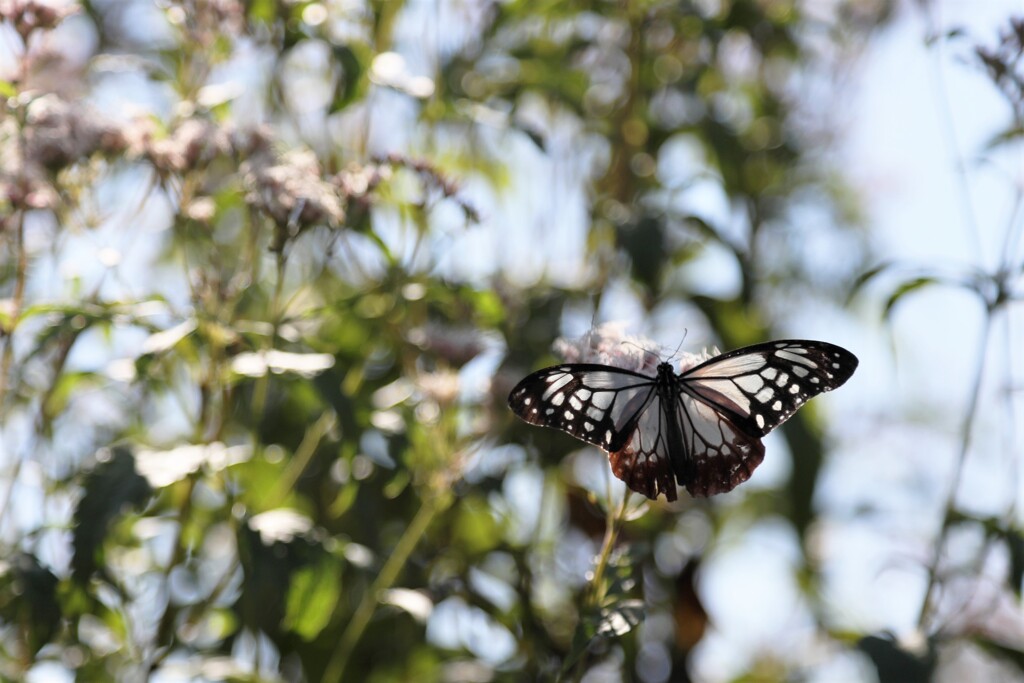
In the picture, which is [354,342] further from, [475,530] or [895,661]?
[895,661]

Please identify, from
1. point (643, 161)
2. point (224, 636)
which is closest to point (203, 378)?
point (224, 636)

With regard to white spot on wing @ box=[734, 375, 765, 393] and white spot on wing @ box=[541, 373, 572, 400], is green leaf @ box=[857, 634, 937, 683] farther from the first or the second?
white spot on wing @ box=[541, 373, 572, 400]

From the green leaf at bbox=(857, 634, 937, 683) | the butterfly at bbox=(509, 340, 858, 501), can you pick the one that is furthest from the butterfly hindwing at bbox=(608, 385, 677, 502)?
the green leaf at bbox=(857, 634, 937, 683)

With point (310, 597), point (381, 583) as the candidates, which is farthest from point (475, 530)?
point (310, 597)

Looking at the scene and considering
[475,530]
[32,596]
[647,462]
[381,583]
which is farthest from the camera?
[475,530]

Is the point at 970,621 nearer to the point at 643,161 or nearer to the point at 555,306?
the point at 555,306

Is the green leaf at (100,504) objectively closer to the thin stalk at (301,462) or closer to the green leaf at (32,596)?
the green leaf at (32,596)

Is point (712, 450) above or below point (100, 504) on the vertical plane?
above

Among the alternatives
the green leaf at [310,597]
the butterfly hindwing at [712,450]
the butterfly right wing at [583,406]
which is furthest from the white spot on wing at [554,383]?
the green leaf at [310,597]
